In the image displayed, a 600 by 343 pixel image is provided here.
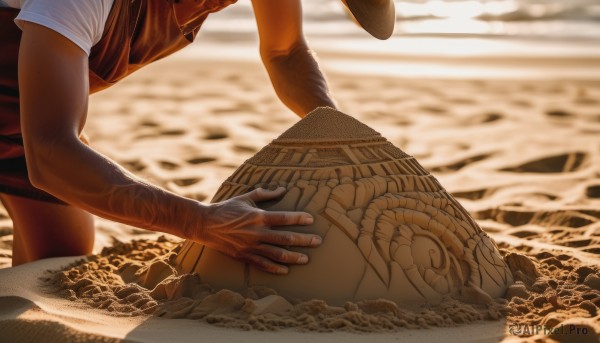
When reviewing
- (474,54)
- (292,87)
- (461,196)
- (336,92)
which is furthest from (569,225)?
(474,54)

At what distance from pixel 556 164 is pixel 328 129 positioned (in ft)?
8.03

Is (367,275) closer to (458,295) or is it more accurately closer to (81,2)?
(458,295)

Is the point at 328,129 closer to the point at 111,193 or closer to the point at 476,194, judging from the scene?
the point at 111,193

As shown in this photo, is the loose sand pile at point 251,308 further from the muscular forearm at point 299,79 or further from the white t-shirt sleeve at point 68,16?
the muscular forearm at point 299,79

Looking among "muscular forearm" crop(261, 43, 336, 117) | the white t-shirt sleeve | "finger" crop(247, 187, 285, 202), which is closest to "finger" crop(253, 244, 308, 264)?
"finger" crop(247, 187, 285, 202)

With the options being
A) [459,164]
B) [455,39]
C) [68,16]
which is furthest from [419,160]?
[455,39]

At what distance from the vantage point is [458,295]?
2.20m

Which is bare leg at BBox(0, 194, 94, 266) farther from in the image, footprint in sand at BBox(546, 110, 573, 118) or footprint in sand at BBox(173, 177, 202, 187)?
footprint in sand at BBox(546, 110, 573, 118)

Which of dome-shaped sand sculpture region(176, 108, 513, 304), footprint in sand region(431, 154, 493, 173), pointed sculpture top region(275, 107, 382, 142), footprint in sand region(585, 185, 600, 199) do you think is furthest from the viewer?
footprint in sand region(431, 154, 493, 173)

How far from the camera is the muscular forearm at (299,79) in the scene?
3.06 m

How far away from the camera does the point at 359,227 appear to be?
216 centimetres

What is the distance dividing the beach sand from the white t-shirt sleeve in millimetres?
754

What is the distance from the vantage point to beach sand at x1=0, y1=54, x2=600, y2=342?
2055 mm

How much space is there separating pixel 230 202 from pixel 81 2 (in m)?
0.70
